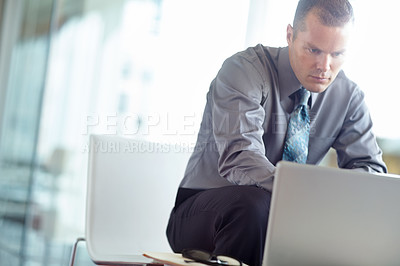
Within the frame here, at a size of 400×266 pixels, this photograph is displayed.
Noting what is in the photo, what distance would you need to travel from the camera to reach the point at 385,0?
7.73 feet

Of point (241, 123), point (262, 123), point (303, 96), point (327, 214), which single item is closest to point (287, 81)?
point (303, 96)

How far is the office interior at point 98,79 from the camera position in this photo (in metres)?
2.43

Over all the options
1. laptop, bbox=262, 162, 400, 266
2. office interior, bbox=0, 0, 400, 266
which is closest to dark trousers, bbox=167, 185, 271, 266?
laptop, bbox=262, 162, 400, 266

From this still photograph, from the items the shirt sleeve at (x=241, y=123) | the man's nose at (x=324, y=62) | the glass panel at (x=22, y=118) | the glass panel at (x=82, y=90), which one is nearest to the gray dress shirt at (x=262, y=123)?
the shirt sleeve at (x=241, y=123)

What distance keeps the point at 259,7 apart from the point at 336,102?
3.83 feet

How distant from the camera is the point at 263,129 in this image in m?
1.68

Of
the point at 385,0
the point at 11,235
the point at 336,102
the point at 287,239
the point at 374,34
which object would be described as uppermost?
the point at 385,0

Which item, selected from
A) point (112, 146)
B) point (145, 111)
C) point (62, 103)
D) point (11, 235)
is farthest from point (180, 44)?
point (11, 235)

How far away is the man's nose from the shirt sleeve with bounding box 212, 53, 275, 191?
184 millimetres

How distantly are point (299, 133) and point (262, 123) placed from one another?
0.45 feet

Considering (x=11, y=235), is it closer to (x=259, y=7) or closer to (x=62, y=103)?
(x=62, y=103)

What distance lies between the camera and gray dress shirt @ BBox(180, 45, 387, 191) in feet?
4.94

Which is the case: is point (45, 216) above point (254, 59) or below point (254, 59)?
below

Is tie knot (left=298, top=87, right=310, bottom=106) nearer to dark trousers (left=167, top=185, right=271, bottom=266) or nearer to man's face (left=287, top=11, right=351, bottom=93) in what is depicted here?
man's face (left=287, top=11, right=351, bottom=93)
